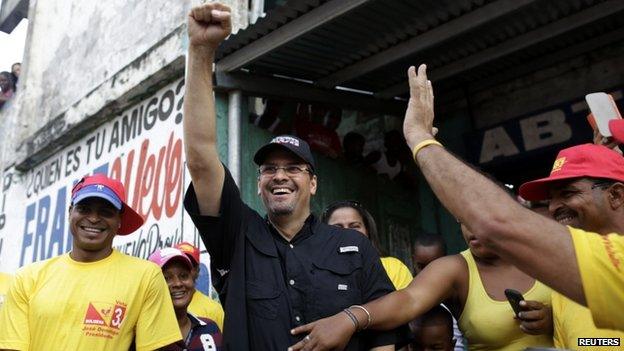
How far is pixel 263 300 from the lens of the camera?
202 cm

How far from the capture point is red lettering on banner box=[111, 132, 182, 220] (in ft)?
17.6

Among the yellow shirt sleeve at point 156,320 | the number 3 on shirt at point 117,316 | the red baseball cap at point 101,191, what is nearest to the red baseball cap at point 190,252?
the red baseball cap at point 101,191

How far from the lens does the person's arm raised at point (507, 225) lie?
1.20 metres

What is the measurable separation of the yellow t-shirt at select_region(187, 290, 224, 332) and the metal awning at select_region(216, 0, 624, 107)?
73.8 inches

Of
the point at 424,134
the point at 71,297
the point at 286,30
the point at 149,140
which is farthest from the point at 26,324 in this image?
the point at 149,140

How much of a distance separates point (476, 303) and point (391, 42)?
2.84 metres

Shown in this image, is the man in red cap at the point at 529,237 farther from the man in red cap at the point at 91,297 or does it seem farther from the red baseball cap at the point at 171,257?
the red baseball cap at the point at 171,257

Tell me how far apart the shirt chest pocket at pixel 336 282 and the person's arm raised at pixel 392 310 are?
6cm

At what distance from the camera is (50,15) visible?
8750 mm

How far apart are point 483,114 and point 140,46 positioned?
3.84 metres

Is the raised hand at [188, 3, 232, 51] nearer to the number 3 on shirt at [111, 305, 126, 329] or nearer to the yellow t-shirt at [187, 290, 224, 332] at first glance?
the number 3 on shirt at [111, 305, 126, 329]

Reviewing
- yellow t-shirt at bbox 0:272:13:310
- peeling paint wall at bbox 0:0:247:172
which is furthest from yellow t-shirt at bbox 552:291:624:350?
peeling paint wall at bbox 0:0:247:172

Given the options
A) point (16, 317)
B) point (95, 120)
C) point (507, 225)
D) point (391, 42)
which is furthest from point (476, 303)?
point (95, 120)

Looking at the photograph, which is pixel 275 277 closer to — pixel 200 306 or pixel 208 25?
pixel 208 25
